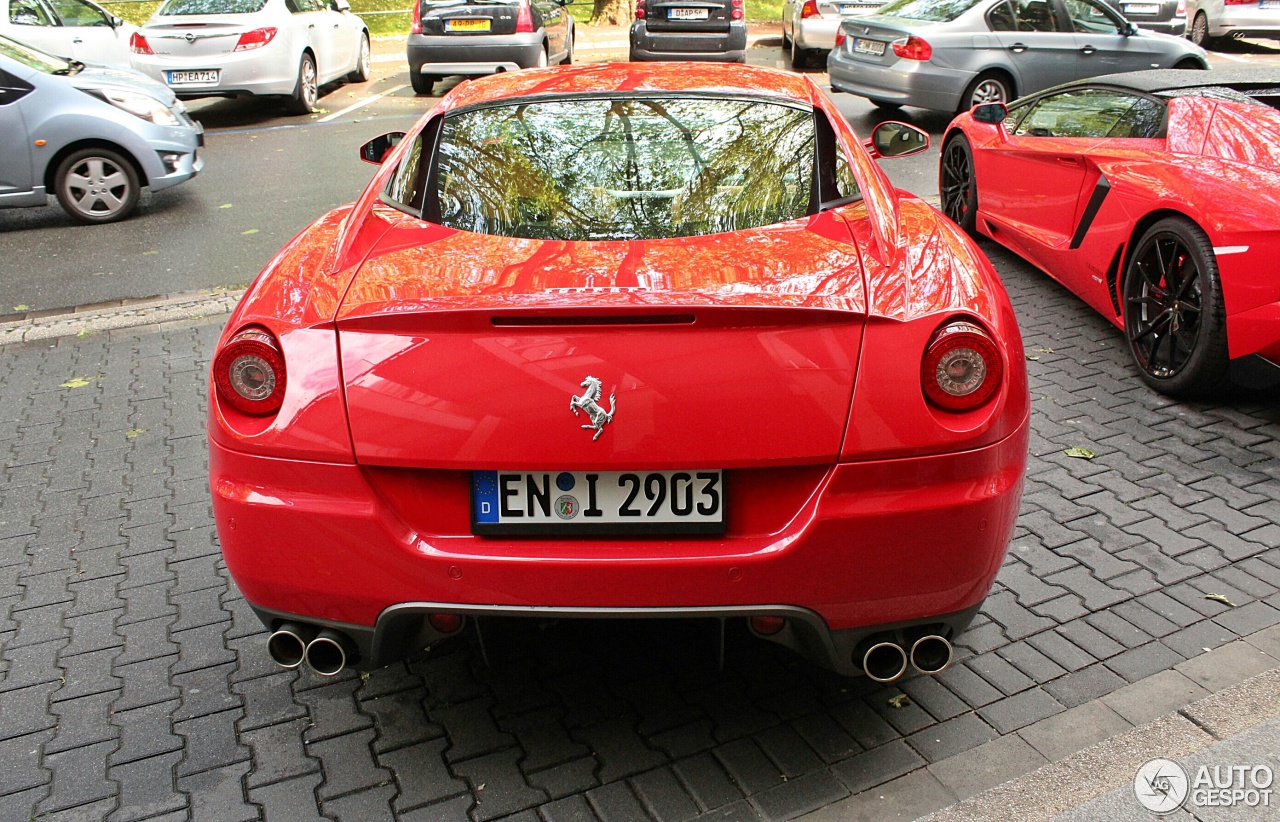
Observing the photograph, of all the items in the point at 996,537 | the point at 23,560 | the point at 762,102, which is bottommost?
the point at 23,560

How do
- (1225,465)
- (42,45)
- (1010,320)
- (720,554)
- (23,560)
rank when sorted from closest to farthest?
(720,554) < (1010,320) < (23,560) < (1225,465) < (42,45)

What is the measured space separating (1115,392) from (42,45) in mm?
13205

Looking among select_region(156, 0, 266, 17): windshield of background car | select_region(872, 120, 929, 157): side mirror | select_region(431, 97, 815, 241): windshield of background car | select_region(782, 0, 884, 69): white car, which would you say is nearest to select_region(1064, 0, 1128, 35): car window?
select_region(782, 0, 884, 69): white car

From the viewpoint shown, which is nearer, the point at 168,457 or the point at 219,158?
the point at 168,457

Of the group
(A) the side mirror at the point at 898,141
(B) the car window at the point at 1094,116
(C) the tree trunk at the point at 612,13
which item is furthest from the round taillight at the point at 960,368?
(C) the tree trunk at the point at 612,13

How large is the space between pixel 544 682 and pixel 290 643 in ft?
2.49

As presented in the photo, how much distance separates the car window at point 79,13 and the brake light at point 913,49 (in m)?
9.64

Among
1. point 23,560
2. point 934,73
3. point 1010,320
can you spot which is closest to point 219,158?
point 934,73

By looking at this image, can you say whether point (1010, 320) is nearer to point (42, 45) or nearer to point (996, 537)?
point (996, 537)

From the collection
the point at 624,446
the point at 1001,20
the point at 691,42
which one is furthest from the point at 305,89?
the point at 624,446

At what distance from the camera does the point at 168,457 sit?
4836 millimetres

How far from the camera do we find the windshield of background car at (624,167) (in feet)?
10.4

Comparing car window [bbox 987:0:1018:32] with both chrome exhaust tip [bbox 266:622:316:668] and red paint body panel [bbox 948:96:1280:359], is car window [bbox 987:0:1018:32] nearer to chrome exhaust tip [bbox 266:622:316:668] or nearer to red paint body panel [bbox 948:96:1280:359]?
red paint body panel [bbox 948:96:1280:359]
